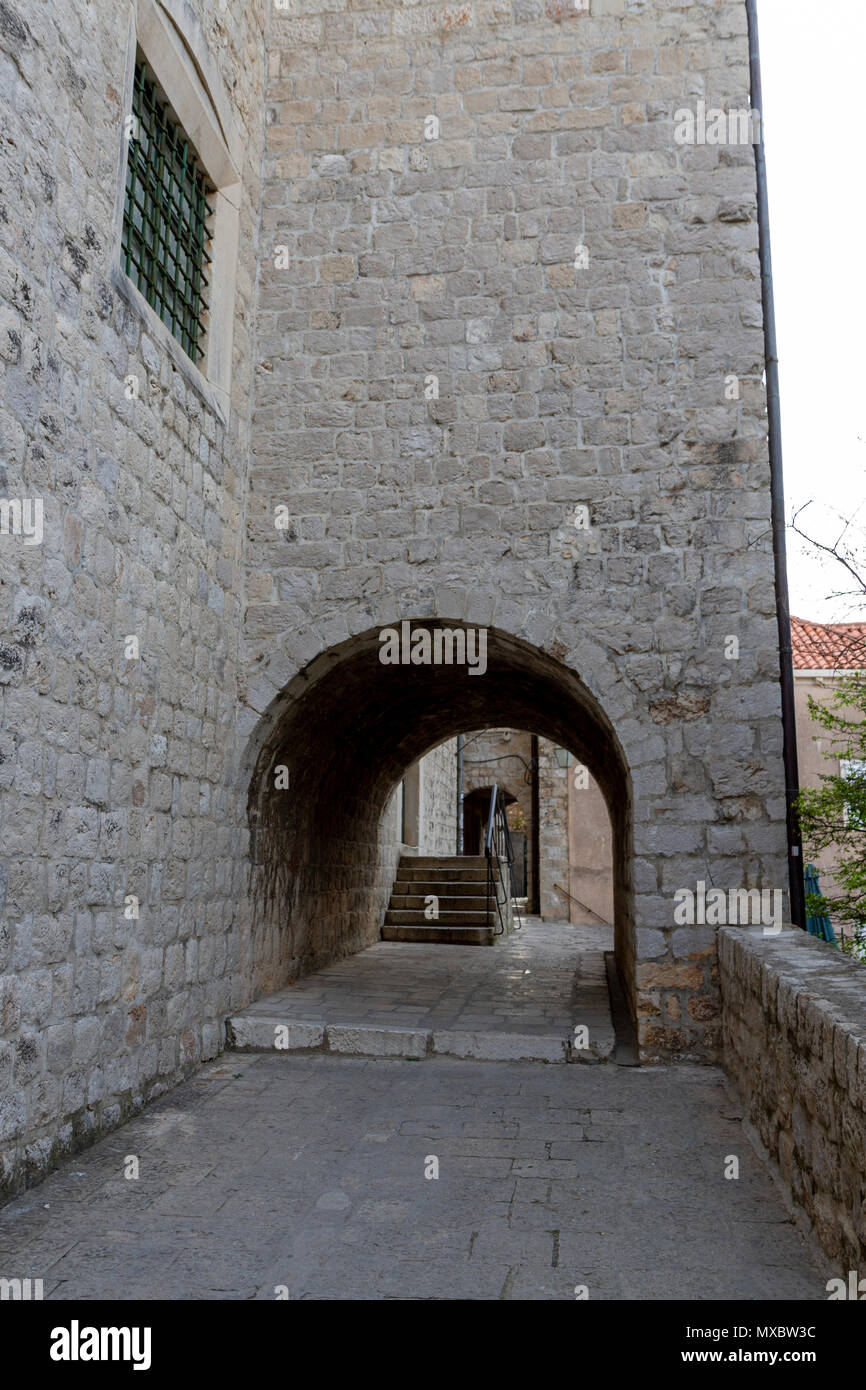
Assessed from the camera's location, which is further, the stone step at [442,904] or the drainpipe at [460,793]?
the drainpipe at [460,793]

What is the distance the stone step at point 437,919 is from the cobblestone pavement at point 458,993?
618mm

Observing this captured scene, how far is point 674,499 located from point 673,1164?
3220 mm

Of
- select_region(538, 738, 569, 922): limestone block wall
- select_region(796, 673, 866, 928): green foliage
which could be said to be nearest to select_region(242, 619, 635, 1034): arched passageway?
select_region(796, 673, 866, 928): green foliage

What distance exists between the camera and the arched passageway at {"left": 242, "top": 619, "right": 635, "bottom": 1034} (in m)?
5.61

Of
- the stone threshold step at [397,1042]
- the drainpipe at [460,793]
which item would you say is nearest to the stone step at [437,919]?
the stone threshold step at [397,1042]

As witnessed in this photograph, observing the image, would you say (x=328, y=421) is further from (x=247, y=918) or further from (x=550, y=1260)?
(x=550, y=1260)

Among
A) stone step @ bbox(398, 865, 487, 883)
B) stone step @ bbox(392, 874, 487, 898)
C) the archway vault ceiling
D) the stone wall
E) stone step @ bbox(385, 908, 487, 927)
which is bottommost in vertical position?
stone step @ bbox(385, 908, 487, 927)

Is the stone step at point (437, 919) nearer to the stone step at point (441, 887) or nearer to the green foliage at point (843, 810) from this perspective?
the stone step at point (441, 887)

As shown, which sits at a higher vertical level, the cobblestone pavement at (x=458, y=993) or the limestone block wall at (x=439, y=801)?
the limestone block wall at (x=439, y=801)

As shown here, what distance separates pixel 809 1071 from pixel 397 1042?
2662mm

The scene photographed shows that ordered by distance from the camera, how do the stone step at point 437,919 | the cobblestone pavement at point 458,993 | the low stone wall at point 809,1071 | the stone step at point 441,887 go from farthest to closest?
the stone step at point 441,887 → the stone step at point 437,919 → the cobblestone pavement at point 458,993 → the low stone wall at point 809,1071

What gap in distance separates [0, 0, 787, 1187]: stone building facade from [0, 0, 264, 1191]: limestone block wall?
32mm

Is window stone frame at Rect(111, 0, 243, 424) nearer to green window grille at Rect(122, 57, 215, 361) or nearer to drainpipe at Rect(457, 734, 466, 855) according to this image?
green window grille at Rect(122, 57, 215, 361)

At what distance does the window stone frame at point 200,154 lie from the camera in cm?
402
